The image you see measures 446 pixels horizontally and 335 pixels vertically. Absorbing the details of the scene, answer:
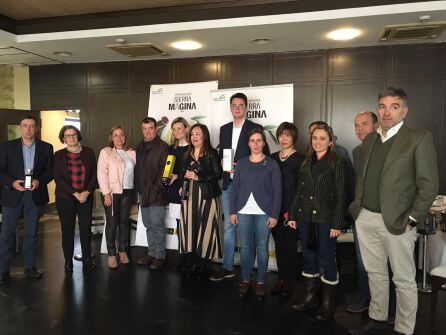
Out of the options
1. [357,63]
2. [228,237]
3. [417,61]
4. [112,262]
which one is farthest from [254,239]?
[417,61]

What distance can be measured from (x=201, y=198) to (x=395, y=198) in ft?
6.02

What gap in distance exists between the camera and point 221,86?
573cm

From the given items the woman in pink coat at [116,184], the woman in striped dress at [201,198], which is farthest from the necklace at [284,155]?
the woman in pink coat at [116,184]

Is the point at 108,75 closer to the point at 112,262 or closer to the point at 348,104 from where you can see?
the point at 112,262

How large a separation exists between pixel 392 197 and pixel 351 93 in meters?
3.27

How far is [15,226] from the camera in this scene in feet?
12.5

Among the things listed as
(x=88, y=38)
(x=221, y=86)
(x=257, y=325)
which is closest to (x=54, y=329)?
(x=257, y=325)

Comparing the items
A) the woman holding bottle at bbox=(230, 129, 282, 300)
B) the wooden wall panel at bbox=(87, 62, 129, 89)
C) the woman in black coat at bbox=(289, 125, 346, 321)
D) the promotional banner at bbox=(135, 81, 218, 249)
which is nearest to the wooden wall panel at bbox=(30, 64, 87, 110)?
the wooden wall panel at bbox=(87, 62, 129, 89)

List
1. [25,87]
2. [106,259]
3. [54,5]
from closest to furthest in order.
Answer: [54,5] < [106,259] < [25,87]

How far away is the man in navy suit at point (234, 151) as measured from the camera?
369 centimetres

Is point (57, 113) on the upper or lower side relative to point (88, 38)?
lower

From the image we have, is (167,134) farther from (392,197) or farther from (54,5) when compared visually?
(392,197)

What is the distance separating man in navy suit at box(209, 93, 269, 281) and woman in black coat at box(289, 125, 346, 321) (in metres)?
0.86

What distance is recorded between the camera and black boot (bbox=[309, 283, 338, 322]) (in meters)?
2.91
